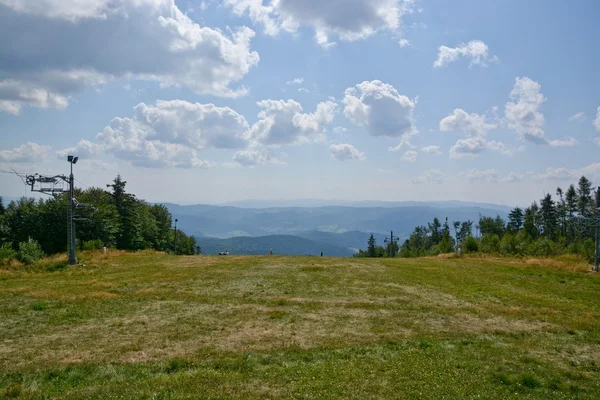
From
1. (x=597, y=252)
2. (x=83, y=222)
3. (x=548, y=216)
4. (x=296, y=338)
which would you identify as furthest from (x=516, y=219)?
(x=296, y=338)

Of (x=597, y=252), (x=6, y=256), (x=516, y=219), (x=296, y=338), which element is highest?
(x=516, y=219)

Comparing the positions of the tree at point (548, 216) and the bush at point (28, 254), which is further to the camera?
the tree at point (548, 216)

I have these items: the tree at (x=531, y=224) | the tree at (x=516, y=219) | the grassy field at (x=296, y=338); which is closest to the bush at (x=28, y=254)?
the grassy field at (x=296, y=338)

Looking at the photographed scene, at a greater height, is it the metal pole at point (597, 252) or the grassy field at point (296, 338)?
the metal pole at point (597, 252)

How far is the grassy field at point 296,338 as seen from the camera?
10.1 meters

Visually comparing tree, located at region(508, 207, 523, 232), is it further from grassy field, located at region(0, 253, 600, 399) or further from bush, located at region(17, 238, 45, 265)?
bush, located at region(17, 238, 45, 265)

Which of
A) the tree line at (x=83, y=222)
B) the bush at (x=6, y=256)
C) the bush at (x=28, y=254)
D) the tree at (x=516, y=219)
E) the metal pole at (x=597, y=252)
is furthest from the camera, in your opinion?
the tree at (x=516, y=219)

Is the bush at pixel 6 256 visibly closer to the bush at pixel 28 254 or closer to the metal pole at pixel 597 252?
the bush at pixel 28 254

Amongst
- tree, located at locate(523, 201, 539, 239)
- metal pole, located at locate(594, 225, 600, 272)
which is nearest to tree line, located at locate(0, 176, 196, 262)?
metal pole, located at locate(594, 225, 600, 272)

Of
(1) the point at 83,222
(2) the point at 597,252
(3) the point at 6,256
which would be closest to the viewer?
(2) the point at 597,252

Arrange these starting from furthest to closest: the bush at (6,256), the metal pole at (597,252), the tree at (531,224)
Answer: the tree at (531,224) < the bush at (6,256) < the metal pole at (597,252)

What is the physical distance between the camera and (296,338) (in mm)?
14570

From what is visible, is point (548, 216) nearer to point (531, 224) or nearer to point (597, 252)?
point (531, 224)

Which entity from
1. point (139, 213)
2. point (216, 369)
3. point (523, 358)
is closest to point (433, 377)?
point (523, 358)
